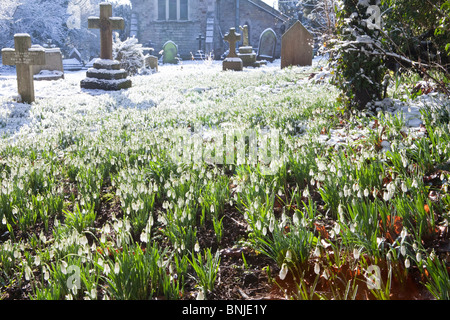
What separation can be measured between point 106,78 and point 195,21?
1004 inches

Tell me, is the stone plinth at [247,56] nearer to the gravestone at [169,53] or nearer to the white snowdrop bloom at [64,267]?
the gravestone at [169,53]

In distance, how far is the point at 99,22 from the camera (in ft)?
41.0

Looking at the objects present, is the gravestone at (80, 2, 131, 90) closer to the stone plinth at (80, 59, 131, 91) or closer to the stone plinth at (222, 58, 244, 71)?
the stone plinth at (80, 59, 131, 91)

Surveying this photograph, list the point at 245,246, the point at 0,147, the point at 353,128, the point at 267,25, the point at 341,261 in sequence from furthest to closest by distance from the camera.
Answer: the point at 267,25 < the point at 0,147 < the point at 353,128 < the point at 245,246 < the point at 341,261

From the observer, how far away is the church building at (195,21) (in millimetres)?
34969

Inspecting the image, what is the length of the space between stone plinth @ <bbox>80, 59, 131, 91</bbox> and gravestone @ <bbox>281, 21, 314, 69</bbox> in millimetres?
8253

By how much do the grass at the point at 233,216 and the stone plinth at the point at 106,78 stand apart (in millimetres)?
6829

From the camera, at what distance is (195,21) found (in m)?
35.5

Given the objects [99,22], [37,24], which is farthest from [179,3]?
[99,22]

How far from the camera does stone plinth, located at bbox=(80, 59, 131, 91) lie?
12.1 m

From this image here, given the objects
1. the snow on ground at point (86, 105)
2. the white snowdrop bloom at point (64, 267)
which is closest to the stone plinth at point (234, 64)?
the snow on ground at point (86, 105)

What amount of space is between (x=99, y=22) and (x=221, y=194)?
11.5m

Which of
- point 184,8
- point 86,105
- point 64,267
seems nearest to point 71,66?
point 184,8
